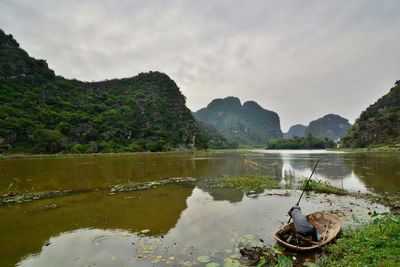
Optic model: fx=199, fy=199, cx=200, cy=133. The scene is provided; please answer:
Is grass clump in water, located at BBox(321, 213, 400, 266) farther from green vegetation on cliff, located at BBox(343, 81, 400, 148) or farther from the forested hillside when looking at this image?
green vegetation on cliff, located at BBox(343, 81, 400, 148)

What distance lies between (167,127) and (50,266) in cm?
11901

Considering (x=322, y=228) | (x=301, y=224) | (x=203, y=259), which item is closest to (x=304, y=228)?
(x=301, y=224)

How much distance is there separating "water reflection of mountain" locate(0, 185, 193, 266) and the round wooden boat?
521 centimetres

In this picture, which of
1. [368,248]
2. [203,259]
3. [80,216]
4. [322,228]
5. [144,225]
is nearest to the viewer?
[368,248]

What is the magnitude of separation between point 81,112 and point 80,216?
327 ft

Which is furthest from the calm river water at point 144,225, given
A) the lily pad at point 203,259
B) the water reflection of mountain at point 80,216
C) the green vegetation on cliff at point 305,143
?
the green vegetation on cliff at point 305,143

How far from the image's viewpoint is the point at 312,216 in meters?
9.16

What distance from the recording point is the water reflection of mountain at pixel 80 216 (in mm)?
8281

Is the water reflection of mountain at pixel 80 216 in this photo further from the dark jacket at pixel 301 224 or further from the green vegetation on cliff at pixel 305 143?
the green vegetation on cliff at pixel 305 143

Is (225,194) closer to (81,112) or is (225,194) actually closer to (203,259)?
(203,259)

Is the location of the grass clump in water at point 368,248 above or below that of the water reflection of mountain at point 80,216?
above

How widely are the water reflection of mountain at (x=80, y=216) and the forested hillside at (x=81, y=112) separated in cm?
6469

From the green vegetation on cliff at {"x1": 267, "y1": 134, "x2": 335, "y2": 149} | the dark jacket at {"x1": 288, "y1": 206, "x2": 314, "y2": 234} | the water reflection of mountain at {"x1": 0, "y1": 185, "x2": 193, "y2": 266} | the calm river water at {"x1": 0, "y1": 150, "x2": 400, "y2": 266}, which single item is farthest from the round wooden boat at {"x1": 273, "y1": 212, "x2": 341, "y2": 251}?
the green vegetation on cliff at {"x1": 267, "y1": 134, "x2": 335, "y2": 149}

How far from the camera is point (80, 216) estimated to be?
1122cm
